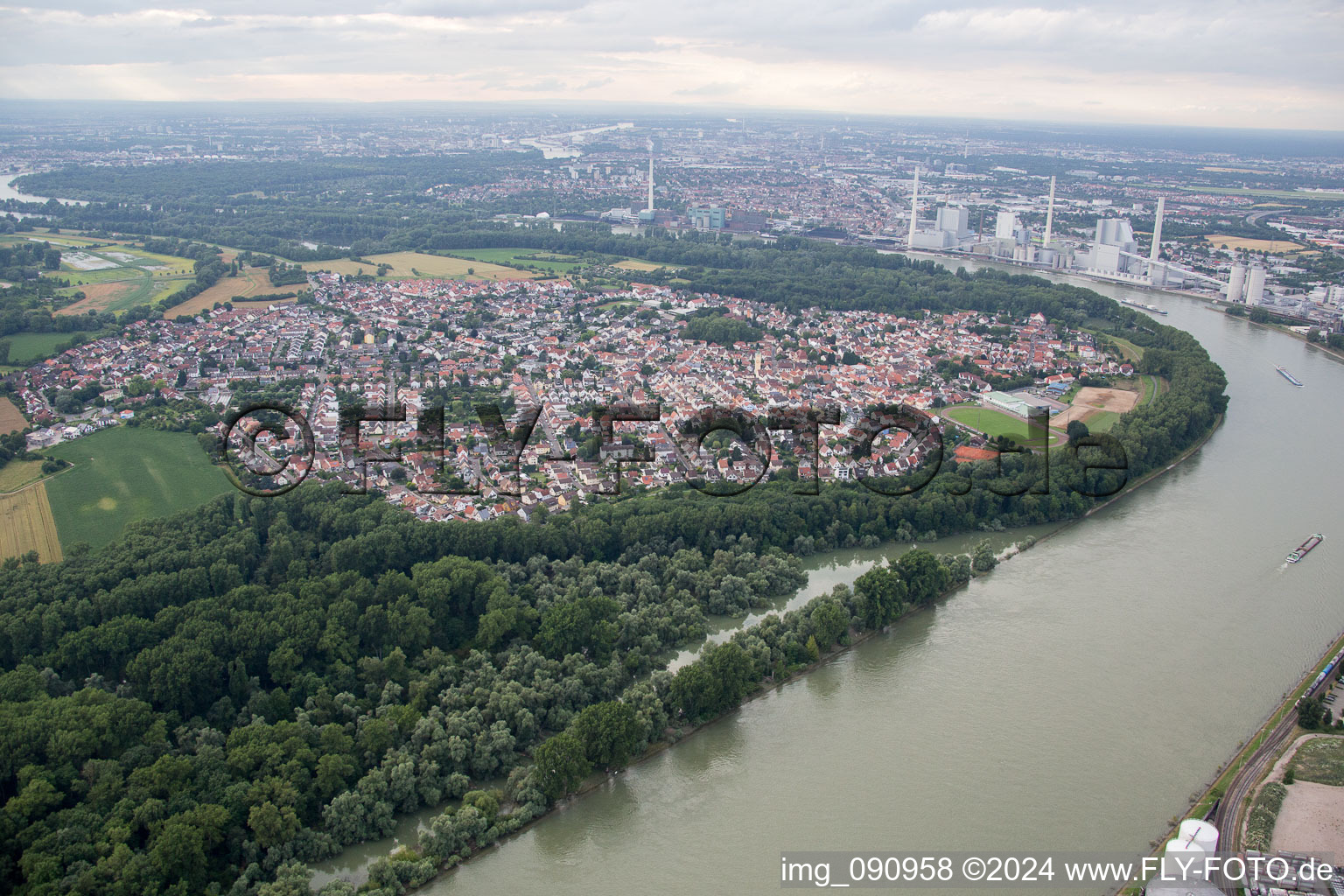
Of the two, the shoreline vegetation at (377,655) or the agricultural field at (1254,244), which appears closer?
the shoreline vegetation at (377,655)

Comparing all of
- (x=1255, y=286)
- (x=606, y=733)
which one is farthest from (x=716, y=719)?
(x=1255, y=286)

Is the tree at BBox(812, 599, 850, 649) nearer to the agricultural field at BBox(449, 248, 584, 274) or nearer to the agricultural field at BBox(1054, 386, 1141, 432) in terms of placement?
the agricultural field at BBox(1054, 386, 1141, 432)

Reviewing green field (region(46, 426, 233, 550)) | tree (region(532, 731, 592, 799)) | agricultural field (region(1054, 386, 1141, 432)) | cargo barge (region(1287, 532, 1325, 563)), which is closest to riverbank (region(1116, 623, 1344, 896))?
cargo barge (region(1287, 532, 1325, 563))

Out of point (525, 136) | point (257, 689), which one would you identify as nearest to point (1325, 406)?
point (257, 689)

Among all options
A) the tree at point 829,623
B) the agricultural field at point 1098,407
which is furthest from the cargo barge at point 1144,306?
the tree at point 829,623

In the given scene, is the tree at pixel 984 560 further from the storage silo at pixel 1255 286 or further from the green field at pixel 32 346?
the storage silo at pixel 1255 286

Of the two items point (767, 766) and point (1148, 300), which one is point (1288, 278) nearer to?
point (1148, 300)
